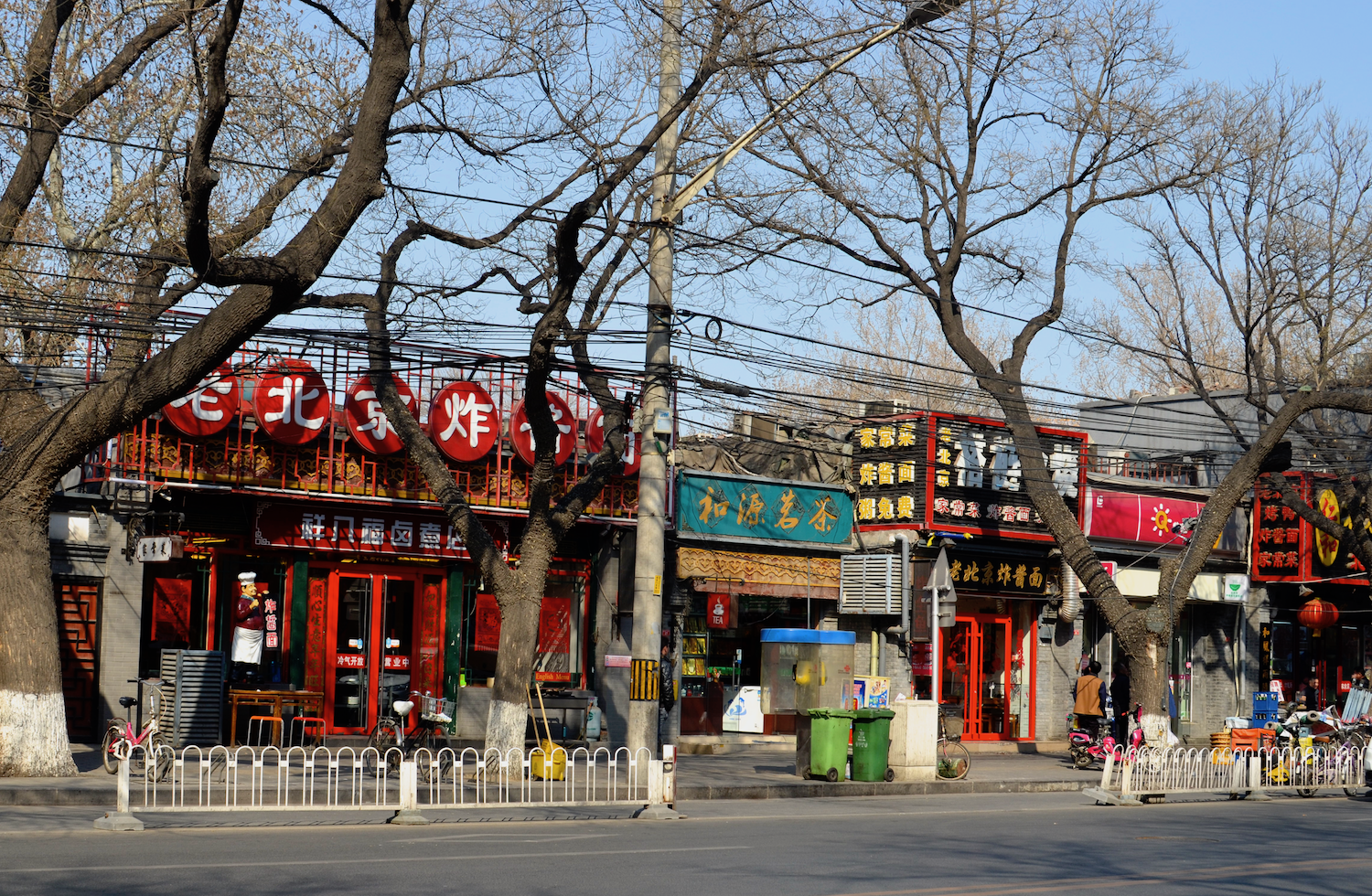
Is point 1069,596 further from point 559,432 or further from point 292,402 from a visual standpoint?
point 292,402

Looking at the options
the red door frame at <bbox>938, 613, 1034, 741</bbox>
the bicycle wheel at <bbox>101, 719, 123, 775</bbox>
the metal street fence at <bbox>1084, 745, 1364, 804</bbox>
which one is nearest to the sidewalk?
the bicycle wheel at <bbox>101, 719, 123, 775</bbox>

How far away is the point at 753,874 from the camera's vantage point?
10828mm

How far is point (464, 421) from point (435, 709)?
4.50 meters

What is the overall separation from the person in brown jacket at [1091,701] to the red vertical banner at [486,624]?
10.2 m

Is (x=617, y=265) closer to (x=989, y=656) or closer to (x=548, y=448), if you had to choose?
(x=548, y=448)

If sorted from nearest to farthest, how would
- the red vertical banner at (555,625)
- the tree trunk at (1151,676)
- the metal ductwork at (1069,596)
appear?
the tree trunk at (1151,676) → the red vertical banner at (555,625) → the metal ductwork at (1069,596)

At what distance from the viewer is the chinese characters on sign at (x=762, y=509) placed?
25.0m

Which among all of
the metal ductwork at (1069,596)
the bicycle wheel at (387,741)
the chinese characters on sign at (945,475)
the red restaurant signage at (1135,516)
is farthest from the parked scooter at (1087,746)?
the bicycle wheel at (387,741)

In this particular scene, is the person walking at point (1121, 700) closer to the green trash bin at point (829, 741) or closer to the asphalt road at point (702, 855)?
the green trash bin at point (829, 741)

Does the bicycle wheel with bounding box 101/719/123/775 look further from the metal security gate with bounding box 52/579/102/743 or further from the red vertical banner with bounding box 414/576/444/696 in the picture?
the red vertical banner with bounding box 414/576/444/696

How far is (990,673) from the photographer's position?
2931 centimetres

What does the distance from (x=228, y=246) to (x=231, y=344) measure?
2.70 meters

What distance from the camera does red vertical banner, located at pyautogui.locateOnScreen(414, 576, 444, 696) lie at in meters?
23.3

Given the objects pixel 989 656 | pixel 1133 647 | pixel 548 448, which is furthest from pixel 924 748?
pixel 989 656
